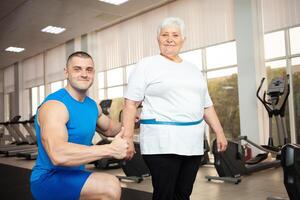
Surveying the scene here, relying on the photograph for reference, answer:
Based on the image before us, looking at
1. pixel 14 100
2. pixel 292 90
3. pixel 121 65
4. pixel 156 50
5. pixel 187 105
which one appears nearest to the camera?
pixel 187 105

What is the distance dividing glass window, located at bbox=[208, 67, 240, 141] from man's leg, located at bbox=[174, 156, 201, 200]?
190 inches

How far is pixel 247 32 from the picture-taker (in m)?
5.73

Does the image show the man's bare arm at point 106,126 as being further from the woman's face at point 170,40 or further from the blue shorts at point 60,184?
the woman's face at point 170,40

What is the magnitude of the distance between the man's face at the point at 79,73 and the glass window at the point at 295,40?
4.69m

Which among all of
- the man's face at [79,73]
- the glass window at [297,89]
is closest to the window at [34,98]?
the glass window at [297,89]

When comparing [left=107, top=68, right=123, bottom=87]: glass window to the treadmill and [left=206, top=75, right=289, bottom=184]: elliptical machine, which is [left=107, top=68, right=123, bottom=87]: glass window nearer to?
the treadmill

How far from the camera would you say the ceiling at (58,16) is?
6773 millimetres

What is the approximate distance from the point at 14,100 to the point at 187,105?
13648 millimetres

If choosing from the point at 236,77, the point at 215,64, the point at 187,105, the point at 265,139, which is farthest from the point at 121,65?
the point at 187,105

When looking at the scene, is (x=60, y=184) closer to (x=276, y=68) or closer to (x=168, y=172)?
(x=168, y=172)

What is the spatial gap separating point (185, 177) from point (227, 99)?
5111 mm

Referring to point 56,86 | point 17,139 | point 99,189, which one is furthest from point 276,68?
point 56,86

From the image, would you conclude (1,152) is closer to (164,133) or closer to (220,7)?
(220,7)

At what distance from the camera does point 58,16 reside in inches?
292
